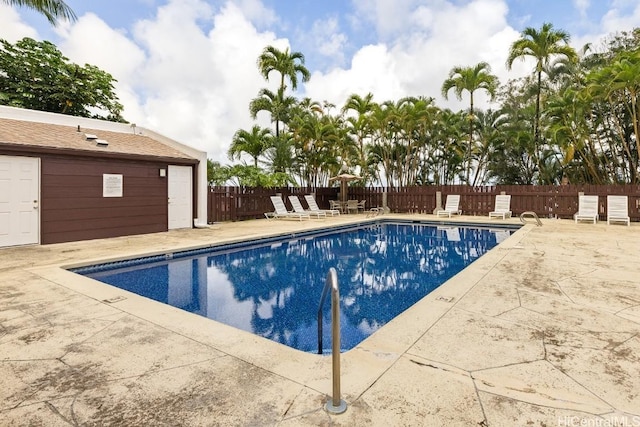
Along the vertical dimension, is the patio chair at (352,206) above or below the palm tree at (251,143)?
below

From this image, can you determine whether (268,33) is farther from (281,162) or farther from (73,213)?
(73,213)

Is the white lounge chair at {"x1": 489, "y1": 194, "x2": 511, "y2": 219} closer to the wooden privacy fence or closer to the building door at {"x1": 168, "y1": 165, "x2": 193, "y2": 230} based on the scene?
the wooden privacy fence

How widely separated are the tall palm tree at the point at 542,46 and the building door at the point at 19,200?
1759 centimetres

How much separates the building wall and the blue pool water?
299 cm

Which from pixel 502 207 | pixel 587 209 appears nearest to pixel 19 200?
pixel 502 207

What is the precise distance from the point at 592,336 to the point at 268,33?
19.4 m

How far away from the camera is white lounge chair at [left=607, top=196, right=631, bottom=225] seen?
40.9 feet

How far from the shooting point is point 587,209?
43.0 ft

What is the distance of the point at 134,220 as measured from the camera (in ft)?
32.3

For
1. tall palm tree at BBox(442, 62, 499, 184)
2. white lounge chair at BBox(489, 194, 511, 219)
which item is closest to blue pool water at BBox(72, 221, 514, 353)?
white lounge chair at BBox(489, 194, 511, 219)

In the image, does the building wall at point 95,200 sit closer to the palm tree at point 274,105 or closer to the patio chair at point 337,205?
the patio chair at point 337,205

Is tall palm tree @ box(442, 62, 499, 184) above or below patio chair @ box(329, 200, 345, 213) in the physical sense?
above

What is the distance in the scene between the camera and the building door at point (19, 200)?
24.7ft

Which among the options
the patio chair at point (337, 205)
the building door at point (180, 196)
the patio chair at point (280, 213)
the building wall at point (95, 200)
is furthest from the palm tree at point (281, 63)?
the building wall at point (95, 200)
